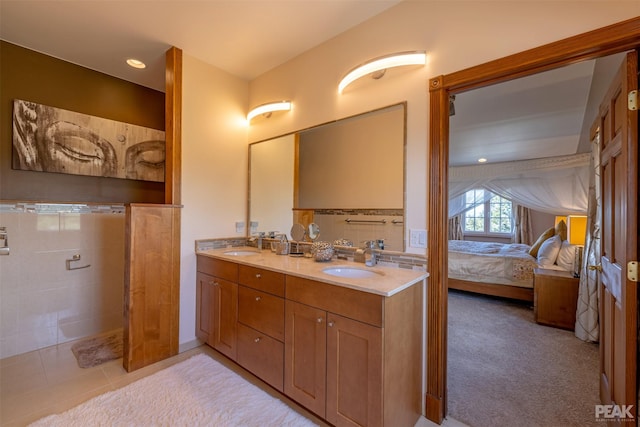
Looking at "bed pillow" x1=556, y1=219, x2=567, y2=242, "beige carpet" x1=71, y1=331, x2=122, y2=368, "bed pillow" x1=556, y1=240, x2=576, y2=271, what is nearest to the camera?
"beige carpet" x1=71, y1=331, x2=122, y2=368

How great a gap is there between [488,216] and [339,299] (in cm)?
703

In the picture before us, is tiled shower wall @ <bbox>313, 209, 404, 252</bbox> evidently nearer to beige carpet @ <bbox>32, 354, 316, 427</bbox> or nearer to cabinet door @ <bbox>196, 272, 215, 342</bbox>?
cabinet door @ <bbox>196, 272, 215, 342</bbox>

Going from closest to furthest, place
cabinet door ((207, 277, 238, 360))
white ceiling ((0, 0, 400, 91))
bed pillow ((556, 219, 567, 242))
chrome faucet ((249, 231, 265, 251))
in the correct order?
white ceiling ((0, 0, 400, 91)), cabinet door ((207, 277, 238, 360)), chrome faucet ((249, 231, 265, 251)), bed pillow ((556, 219, 567, 242))

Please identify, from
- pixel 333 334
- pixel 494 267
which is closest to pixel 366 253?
pixel 333 334

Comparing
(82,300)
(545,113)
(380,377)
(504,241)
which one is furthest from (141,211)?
(504,241)

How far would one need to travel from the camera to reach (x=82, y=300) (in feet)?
8.59

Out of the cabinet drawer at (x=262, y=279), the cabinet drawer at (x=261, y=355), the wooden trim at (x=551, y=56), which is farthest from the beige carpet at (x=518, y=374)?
the wooden trim at (x=551, y=56)

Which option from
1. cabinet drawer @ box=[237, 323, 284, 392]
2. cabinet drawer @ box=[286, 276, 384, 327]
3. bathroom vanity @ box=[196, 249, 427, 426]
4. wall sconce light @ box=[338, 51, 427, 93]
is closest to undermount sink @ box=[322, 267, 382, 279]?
bathroom vanity @ box=[196, 249, 427, 426]

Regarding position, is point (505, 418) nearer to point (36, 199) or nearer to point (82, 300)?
point (82, 300)

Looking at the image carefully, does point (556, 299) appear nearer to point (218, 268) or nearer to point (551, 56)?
point (551, 56)

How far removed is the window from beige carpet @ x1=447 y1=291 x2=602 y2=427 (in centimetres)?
415

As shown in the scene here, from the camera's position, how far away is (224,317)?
220 cm

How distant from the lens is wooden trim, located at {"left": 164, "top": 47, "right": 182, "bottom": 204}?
7.79ft

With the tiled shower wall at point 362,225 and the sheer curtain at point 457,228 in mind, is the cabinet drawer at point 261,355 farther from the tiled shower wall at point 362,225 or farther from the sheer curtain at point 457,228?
the sheer curtain at point 457,228
